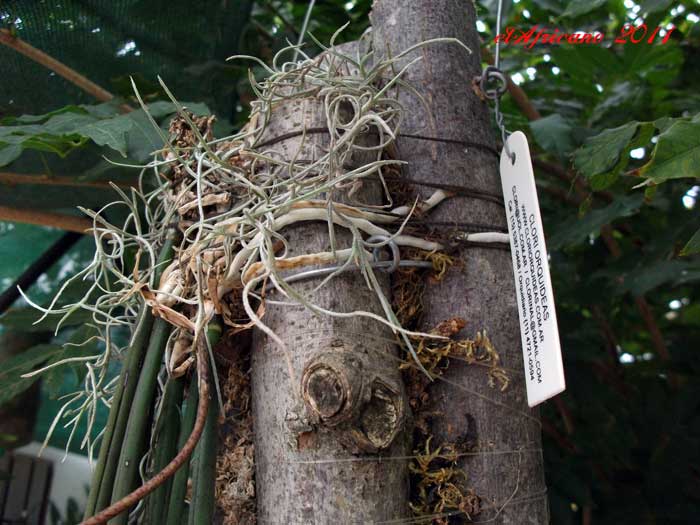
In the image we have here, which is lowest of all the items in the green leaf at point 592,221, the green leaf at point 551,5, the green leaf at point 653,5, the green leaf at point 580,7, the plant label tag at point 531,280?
the plant label tag at point 531,280

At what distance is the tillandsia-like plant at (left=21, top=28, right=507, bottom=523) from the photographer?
49 centimetres

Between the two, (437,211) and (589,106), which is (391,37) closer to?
(437,211)

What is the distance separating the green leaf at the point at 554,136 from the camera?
0.91 m

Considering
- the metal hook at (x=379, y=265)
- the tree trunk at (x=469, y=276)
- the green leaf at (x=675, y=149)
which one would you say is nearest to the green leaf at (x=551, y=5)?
the tree trunk at (x=469, y=276)

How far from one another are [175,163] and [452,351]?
30 cm

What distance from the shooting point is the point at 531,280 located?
0.50 m

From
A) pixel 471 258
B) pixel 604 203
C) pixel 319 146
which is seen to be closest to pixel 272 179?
pixel 319 146

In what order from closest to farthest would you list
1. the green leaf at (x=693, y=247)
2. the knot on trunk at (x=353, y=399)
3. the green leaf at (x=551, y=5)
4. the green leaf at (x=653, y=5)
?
the knot on trunk at (x=353, y=399) → the green leaf at (x=693, y=247) → the green leaf at (x=653, y=5) → the green leaf at (x=551, y=5)

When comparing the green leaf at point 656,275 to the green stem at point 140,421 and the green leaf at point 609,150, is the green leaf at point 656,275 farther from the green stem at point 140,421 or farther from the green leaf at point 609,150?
the green stem at point 140,421

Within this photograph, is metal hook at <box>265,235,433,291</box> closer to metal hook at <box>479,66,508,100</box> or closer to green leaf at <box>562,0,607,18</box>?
metal hook at <box>479,66,508,100</box>

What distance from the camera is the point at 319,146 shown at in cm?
56

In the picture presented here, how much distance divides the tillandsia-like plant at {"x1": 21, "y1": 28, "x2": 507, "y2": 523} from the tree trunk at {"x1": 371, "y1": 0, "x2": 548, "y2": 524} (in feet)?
0.08

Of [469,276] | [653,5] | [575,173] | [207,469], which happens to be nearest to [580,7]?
[653,5]

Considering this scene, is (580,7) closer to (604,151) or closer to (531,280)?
(604,151)
